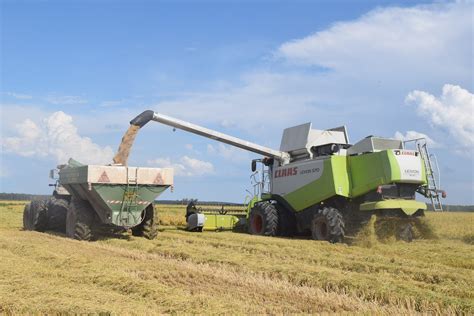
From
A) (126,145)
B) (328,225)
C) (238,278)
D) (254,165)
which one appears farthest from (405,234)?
(126,145)

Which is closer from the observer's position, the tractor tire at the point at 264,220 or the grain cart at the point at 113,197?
the grain cart at the point at 113,197

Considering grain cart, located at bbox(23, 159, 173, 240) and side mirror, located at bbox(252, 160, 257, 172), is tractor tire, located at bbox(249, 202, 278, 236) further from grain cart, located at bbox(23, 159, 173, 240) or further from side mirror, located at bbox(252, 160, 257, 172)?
grain cart, located at bbox(23, 159, 173, 240)

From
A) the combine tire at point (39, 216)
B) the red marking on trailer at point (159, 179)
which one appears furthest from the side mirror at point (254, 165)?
the combine tire at point (39, 216)

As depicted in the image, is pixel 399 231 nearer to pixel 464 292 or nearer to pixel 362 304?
pixel 464 292

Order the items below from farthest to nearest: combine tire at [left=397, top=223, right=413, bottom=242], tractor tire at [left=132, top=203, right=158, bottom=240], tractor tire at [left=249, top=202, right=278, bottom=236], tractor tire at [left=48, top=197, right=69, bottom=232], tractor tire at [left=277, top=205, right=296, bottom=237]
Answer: tractor tire at [left=48, top=197, right=69, bottom=232] → tractor tire at [left=277, top=205, right=296, bottom=237] → tractor tire at [left=249, top=202, right=278, bottom=236] → tractor tire at [left=132, top=203, right=158, bottom=240] → combine tire at [left=397, top=223, right=413, bottom=242]

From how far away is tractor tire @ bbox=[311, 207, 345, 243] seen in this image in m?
12.7

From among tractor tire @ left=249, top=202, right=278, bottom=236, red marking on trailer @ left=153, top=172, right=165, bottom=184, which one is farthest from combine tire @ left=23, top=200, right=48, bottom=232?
tractor tire @ left=249, top=202, right=278, bottom=236

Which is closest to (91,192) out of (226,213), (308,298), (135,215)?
(135,215)

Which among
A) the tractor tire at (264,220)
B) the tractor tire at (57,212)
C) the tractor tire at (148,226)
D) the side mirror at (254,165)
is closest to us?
the tractor tire at (148,226)

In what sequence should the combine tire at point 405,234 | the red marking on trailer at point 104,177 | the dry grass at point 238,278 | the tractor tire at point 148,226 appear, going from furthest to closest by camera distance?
the tractor tire at point 148,226 < the red marking on trailer at point 104,177 < the combine tire at point 405,234 < the dry grass at point 238,278

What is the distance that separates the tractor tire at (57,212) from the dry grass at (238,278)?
4952 millimetres

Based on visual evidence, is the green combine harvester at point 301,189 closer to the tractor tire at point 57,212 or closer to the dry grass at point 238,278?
the tractor tire at point 57,212

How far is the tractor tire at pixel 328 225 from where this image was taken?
41.7 ft

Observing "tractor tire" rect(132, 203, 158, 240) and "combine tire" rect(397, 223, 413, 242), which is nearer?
"combine tire" rect(397, 223, 413, 242)
